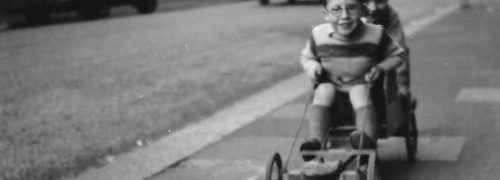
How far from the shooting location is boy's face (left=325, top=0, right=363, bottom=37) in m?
5.90

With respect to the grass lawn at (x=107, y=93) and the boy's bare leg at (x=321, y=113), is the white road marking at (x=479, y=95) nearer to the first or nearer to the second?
the grass lawn at (x=107, y=93)

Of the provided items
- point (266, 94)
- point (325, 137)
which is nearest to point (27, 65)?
point (266, 94)

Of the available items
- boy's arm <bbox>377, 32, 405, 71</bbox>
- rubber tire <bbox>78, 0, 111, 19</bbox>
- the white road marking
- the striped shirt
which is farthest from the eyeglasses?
rubber tire <bbox>78, 0, 111, 19</bbox>

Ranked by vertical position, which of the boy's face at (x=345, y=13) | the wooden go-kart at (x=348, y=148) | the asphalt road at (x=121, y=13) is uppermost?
the boy's face at (x=345, y=13)

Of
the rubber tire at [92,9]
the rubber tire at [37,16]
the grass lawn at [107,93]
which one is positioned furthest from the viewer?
the rubber tire at [92,9]

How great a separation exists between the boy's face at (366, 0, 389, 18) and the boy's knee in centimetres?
131

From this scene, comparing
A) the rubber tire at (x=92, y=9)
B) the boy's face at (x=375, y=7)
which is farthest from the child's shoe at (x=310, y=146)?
the rubber tire at (x=92, y=9)

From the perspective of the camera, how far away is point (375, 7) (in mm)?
7211

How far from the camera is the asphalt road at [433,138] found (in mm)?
6516

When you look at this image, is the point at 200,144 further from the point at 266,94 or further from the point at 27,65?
the point at 27,65

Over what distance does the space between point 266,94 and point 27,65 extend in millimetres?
4810

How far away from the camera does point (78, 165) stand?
6.82m

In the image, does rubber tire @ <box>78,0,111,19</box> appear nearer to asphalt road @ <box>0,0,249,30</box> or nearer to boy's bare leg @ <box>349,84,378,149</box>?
asphalt road @ <box>0,0,249,30</box>

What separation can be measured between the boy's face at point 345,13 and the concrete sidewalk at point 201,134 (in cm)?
166
